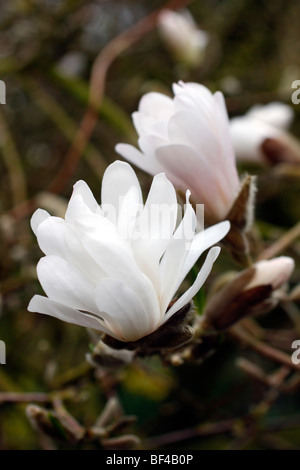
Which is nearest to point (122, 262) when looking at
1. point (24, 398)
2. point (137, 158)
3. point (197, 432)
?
point (137, 158)

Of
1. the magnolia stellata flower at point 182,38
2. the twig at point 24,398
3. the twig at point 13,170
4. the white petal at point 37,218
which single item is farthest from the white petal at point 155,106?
the magnolia stellata flower at point 182,38

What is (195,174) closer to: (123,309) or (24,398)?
(123,309)

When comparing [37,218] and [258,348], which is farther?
[258,348]

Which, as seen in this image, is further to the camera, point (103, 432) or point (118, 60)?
point (118, 60)

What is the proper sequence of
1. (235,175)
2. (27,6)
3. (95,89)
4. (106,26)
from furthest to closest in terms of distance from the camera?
(106,26)
(27,6)
(95,89)
(235,175)

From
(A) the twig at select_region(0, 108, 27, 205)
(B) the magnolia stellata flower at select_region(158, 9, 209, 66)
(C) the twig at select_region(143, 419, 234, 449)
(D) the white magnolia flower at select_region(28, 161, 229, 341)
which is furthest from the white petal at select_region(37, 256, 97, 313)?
(B) the magnolia stellata flower at select_region(158, 9, 209, 66)

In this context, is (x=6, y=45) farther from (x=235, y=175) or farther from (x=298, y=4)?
(x=235, y=175)

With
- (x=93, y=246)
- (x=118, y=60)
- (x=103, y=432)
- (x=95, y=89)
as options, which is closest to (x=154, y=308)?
(x=93, y=246)
